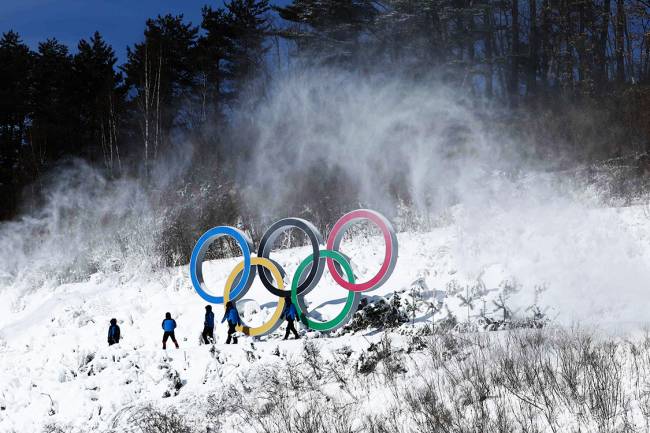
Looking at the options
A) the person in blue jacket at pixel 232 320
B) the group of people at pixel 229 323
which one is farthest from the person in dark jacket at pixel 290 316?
the person in blue jacket at pixel 232 320

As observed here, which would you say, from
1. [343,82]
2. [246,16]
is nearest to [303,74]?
[343,82]

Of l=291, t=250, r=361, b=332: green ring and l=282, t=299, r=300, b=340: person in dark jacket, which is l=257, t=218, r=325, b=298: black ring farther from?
l=282, t=299, r=300, b=340: person in dark jacket

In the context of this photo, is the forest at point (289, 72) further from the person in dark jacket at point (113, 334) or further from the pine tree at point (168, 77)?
the person in dark jacket at point (113, 334)

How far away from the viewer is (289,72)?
34031 mm

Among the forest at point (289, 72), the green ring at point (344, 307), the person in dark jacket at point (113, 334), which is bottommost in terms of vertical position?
the person in dark jacket at point (113, 334)

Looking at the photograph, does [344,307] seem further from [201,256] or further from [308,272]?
[201,256]

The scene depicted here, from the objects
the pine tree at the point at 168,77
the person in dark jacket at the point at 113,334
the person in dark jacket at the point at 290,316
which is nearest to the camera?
the person in dark jacket at the point at 290,316

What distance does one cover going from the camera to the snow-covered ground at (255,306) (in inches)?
404

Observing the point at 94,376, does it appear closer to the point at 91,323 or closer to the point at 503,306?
the point at 91,323

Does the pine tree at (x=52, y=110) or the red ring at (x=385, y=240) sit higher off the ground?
the pine tree at (x=52, y=110)

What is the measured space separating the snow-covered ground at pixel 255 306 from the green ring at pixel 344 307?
1.08 ft

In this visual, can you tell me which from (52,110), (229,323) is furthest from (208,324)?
(52,110)

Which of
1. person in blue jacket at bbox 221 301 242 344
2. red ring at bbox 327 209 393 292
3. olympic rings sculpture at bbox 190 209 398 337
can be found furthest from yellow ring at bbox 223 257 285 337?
red ring at bbox 327 209 393 292

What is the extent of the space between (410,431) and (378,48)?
26.5 m
